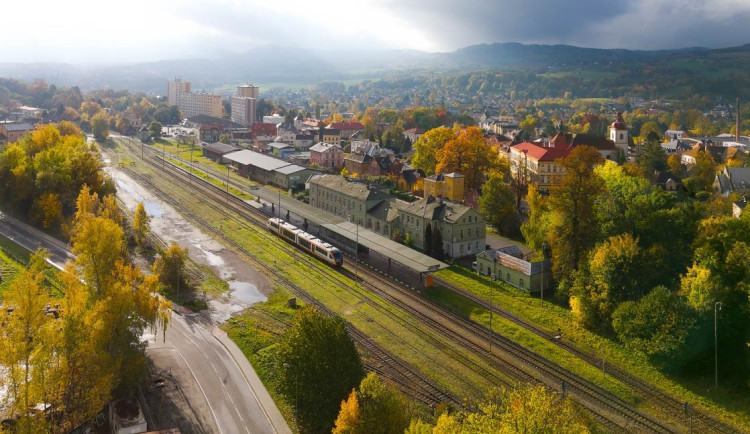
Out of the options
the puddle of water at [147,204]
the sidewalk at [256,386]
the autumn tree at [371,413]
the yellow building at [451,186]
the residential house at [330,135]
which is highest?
the residential house at [330,135]

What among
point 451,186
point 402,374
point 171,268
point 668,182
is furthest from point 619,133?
point 402,374

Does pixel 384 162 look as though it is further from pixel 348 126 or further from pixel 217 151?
pixel 348 126

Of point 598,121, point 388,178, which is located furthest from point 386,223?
point 598,121

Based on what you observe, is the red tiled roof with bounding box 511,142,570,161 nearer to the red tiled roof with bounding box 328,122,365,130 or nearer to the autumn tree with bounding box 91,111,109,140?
the red tiled roof with bounding box 328,122,365,130

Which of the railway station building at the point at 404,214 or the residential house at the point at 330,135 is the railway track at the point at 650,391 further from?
the residential house at the point at 330,135

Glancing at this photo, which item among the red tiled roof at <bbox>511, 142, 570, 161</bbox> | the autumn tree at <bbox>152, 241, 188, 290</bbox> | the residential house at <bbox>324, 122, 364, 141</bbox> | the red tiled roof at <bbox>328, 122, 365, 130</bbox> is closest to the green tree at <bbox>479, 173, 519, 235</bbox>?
the red tiled roof at <bbox>511, 142, 570, 161</bbox>

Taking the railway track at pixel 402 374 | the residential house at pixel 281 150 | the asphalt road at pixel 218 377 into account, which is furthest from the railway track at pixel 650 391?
the residential house at pixel 281 150

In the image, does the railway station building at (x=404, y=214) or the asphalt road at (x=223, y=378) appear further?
the railway station building at (x=404, y=214)
